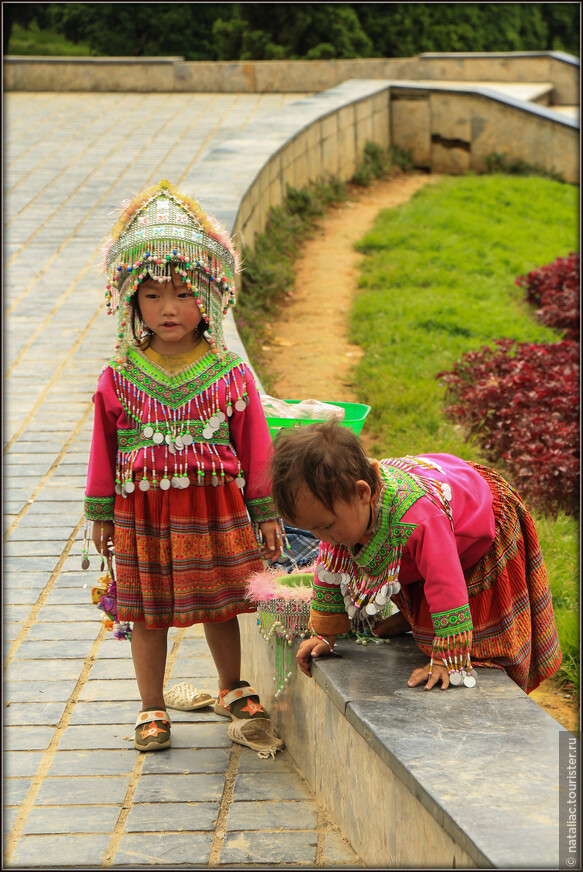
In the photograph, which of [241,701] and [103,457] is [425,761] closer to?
[241,701]

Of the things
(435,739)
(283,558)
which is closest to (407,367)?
(283,558)

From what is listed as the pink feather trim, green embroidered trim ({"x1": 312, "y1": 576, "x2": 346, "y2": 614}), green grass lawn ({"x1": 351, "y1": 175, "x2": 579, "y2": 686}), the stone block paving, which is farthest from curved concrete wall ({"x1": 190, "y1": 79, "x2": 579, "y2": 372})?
green embroidered trim ({"x1": 312, "y1": 576, "x2": 346, "y2": 614})

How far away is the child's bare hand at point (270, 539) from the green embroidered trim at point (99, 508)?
0.49 m

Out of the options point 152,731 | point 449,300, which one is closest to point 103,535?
point 152,731

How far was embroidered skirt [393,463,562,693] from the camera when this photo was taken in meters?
2.94

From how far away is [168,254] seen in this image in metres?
3.18

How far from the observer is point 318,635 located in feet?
9.84

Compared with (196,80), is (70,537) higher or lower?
lower

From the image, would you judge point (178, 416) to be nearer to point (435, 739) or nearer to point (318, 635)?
point (318, 635)

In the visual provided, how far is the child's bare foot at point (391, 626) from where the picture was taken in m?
3.11

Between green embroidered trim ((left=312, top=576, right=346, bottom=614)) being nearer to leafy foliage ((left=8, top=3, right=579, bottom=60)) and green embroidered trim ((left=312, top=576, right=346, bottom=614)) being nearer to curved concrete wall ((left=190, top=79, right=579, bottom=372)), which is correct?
curved concrete wall ((left=190, top=79, right=579, bottom=372))

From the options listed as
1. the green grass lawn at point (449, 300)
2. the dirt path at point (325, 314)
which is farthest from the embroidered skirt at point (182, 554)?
the dirt path at point (325, 314)

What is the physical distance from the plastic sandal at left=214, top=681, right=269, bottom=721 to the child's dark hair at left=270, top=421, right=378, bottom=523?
0.99 metres

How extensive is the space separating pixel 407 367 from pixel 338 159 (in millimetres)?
5700
